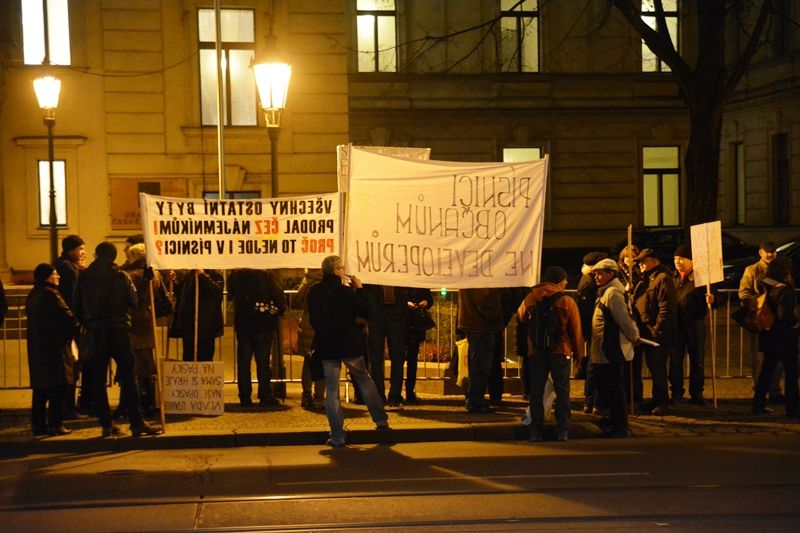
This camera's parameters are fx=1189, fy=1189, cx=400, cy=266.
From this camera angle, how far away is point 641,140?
35.9 meters

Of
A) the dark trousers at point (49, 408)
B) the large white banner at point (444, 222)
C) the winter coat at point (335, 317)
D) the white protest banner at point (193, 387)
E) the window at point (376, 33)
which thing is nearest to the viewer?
the winter coat at point (335, 317)

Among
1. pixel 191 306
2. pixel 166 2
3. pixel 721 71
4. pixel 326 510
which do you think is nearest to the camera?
pixel 326 510

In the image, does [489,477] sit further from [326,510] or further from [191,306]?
[191,306]

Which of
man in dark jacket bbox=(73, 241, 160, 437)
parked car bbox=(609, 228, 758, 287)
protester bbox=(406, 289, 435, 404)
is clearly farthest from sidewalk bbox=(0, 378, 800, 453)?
parked car bbox=(609, 228, 758, 287)

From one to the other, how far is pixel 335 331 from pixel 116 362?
88.6 inches

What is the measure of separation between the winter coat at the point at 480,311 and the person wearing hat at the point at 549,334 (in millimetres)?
1200

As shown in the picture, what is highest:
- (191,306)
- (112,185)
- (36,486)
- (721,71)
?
(721,71)

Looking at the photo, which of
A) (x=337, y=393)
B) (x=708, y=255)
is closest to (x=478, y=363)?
(x=337, y=393)

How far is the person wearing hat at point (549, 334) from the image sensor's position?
11.1 metres

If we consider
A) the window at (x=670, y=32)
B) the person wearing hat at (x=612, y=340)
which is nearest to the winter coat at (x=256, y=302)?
the person wearing hat at (x=612, y=340)

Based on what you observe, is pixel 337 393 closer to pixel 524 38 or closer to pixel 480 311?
pixel 480 311

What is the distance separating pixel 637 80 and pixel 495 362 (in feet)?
78.2

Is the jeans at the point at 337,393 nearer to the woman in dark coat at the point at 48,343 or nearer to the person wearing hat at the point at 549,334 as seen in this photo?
the person wearing hat at the point at 549,334

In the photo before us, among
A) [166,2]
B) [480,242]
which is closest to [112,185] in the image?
[166,2]
